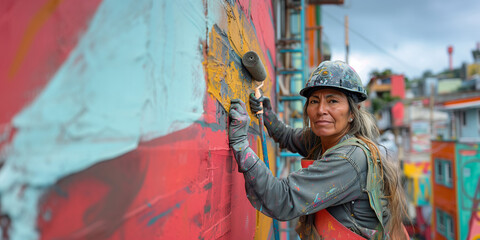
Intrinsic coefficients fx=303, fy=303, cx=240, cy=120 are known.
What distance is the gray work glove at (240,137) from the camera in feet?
5.27

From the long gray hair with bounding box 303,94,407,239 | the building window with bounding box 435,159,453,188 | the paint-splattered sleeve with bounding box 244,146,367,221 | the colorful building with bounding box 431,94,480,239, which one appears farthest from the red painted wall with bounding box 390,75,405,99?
the paint-splattered sleeve with bounding box 244,146,367,221

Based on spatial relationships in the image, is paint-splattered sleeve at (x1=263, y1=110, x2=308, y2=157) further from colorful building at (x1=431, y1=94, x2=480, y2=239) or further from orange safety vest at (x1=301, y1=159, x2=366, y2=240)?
colorful building at (x1=431, y1=94, x2=480, y2=239)

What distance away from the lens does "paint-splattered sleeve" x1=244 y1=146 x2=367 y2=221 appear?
159 cm

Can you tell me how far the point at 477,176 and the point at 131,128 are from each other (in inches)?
725

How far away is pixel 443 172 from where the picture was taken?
1709 cm

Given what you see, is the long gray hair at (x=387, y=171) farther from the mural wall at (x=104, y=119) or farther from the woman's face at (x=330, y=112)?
the mural wall at (x=104, y=119)

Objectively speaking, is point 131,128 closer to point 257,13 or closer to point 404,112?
point 257,13

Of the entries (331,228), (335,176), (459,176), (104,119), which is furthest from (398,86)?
(104,119)

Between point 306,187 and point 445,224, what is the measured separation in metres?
19.4

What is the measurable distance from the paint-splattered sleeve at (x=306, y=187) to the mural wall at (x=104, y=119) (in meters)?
0.32

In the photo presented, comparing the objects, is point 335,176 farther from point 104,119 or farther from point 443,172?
point 443,172

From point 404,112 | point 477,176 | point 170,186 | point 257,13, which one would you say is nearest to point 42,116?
point 170,186

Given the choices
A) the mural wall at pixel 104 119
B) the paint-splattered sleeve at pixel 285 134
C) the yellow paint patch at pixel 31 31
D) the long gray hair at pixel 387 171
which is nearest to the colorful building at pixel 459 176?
the paint-splattered sleeve at pixel 285 134

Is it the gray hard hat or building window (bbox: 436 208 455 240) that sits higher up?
the gray hard hat
